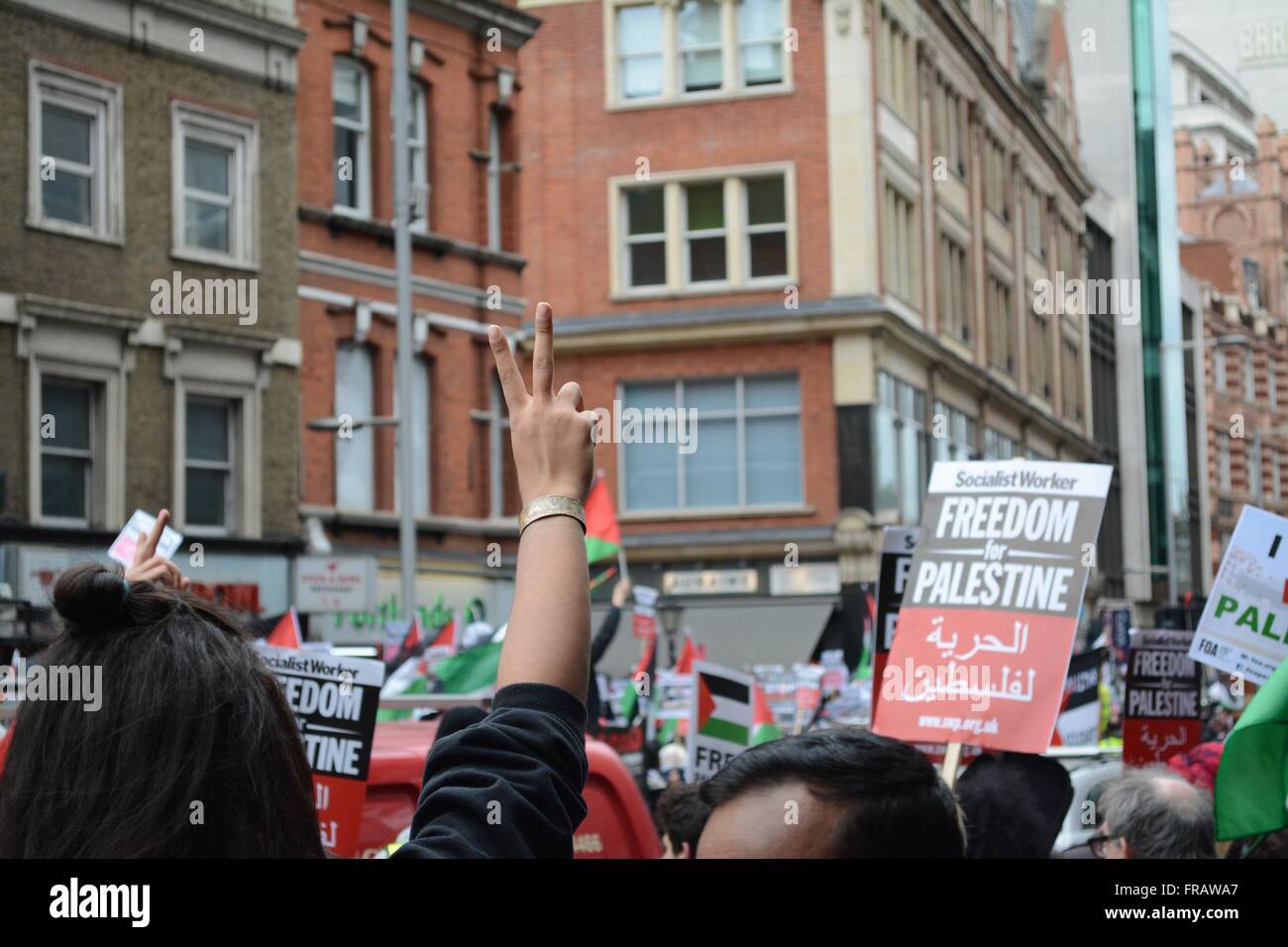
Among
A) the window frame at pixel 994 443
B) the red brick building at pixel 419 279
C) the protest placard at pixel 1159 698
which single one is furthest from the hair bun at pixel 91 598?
the window frame at pixel 994 443

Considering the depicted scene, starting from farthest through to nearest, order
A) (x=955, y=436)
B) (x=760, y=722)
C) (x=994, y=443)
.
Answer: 1. (x=955, y=436)
2. (x=994, y=443)
3. (x=760, y=722)

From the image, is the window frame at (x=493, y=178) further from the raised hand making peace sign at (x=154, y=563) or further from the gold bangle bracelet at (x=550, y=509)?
the gold bangle bracelet at (x=550, y=509)

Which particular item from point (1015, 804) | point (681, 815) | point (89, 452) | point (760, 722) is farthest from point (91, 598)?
point (89, 452)

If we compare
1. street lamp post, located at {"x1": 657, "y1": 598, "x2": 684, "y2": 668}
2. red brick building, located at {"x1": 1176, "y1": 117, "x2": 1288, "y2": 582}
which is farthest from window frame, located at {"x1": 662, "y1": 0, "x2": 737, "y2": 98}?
red brick building, located at {"x1": 1176, "y1": 117, "x2": 1288, "y2": 582}

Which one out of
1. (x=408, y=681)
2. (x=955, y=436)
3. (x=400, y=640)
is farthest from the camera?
(x=955, y=436)

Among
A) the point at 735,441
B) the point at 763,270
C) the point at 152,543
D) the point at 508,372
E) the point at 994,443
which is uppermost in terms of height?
the point at 763,270

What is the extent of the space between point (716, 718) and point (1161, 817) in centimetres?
333

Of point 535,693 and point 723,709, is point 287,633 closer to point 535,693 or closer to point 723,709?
point 723,709

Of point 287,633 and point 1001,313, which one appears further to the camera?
point 1001,313

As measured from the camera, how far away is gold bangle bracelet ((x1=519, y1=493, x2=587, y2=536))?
1.94 meters

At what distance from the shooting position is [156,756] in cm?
173

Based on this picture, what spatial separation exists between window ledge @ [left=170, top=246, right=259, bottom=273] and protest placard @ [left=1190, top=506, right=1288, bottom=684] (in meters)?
12.7

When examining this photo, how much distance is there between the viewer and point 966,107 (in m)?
34.2
